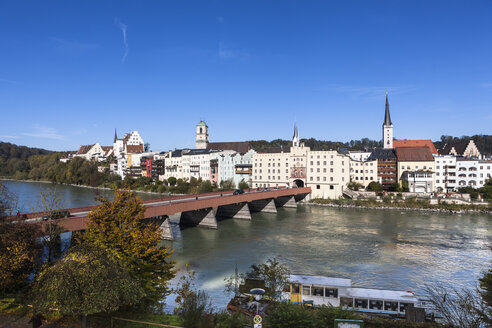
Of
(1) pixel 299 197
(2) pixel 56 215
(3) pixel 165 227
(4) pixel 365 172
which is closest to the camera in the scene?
(2) pixel 56 215

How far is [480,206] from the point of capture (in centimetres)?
5650

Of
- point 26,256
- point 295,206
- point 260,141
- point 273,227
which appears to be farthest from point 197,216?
point 260,141

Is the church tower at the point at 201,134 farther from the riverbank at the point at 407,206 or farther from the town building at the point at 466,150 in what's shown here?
the town building at the point at 466,150

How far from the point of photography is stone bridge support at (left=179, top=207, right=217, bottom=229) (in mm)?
42594

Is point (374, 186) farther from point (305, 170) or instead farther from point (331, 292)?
point (331, 292)

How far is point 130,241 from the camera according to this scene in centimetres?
1407

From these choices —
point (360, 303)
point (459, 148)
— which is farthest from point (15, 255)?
point (459, 148)

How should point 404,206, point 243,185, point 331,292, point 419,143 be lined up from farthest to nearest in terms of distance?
point 419,143 → point 243,185 → point 404,206 → point 331,292

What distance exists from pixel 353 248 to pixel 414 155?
157ft

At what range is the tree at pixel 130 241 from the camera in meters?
13.4

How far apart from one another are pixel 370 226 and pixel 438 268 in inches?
725

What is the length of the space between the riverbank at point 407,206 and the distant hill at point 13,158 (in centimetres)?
12789

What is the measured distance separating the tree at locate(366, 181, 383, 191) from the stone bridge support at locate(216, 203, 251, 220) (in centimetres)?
3232

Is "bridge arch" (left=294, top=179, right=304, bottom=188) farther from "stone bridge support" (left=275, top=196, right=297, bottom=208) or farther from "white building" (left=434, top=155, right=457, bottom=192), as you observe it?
"white building" (left=434, top=155, right=457, bottom=192)
